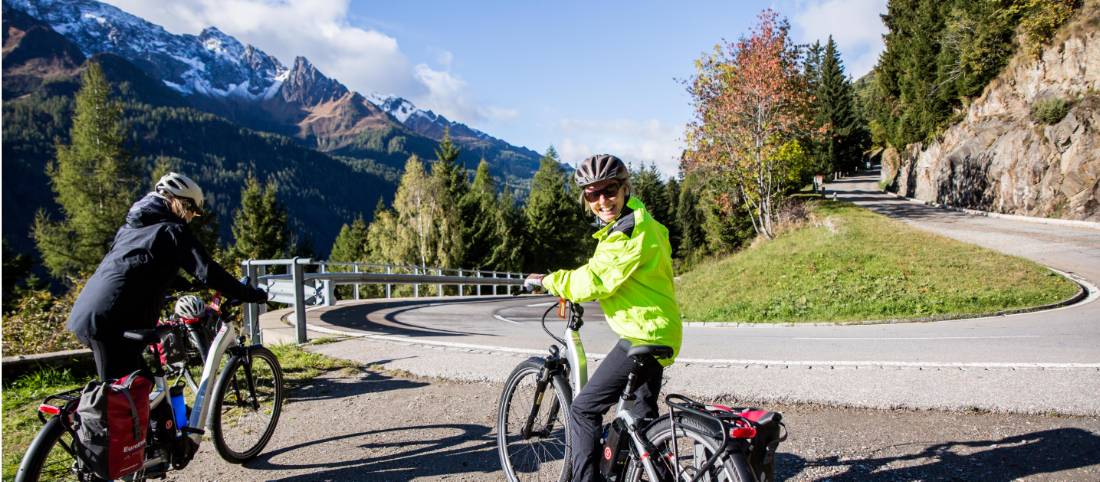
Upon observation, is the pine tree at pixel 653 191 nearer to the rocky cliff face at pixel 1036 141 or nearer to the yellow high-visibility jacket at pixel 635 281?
the rocky cliff face at pixel 1036 141

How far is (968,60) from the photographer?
34.4 m

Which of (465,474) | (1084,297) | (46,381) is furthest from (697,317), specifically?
(46,381)

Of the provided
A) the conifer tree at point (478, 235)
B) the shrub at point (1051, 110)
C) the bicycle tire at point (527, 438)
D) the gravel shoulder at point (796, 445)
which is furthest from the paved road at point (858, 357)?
the conifer tree at point (478, 235)

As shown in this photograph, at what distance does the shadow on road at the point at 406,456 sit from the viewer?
4246 mm

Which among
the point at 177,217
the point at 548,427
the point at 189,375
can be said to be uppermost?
the point at 177,217

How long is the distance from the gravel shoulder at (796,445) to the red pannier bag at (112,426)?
90cm

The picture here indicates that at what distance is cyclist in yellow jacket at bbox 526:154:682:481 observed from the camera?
3039mm

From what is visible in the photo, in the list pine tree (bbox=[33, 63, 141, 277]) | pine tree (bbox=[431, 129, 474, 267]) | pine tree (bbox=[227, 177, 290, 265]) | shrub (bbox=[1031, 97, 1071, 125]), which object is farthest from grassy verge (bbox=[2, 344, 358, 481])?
pine tree (bbox=[227, 177, 290, 265])

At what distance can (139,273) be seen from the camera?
144 inches

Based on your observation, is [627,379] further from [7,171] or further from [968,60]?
[7,171]

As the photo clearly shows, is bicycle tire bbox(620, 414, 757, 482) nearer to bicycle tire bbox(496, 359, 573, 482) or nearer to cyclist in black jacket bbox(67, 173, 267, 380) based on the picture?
bicycle tire bbox(496, 359, 573, 482)

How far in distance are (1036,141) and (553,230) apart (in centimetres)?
4158

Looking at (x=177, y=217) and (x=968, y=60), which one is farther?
(x=968, y=60)

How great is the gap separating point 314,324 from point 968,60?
39.7 meters
